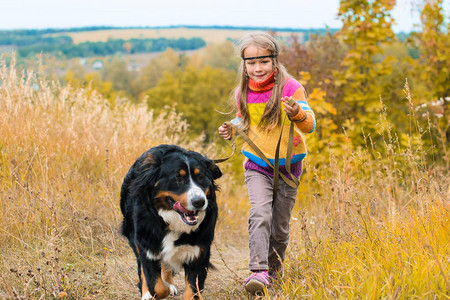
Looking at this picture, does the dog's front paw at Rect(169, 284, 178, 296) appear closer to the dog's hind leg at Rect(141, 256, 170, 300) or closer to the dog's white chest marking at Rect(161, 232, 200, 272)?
the dog's hind leg at Rect(141, 256, 170, 300)

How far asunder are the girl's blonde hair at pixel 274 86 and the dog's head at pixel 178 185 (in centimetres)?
56

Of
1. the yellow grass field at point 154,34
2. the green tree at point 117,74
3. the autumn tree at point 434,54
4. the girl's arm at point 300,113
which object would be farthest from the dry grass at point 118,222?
the yellow grass field at point 154,34

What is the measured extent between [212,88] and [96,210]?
121 feet

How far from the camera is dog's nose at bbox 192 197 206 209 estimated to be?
292 cm

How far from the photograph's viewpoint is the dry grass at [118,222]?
2686 mm

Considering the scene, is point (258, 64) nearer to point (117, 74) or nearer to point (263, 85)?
point (263, 85)

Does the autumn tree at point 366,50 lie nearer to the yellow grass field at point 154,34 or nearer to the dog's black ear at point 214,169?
the dog's black ear at point 214,169

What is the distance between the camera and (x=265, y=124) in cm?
340

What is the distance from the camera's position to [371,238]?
10.0 ft

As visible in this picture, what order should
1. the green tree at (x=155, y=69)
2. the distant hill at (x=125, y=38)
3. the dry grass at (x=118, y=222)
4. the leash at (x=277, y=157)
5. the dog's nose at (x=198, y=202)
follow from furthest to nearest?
1. the distant hill at (x=125, y=38)
2. the green tree at (x=155, y=69)
3. the leash at (x=277, y=157)
4. the dog's nose at (x=198, y=202)
5. the dry grass at (x=118, y=222)

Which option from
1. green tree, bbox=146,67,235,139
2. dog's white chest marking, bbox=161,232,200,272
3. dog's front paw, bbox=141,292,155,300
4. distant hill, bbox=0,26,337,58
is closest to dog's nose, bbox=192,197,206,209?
dog's white chest marking, bbox=161,232,200,272

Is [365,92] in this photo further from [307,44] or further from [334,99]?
[307,44]

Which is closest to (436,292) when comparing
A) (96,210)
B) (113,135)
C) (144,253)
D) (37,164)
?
(144,253)

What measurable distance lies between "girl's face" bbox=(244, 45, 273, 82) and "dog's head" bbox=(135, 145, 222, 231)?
789 mm
